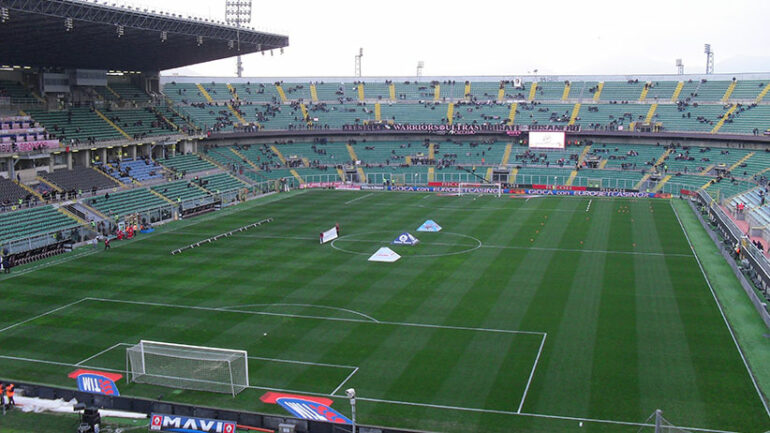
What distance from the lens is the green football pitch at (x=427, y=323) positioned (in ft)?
81.6

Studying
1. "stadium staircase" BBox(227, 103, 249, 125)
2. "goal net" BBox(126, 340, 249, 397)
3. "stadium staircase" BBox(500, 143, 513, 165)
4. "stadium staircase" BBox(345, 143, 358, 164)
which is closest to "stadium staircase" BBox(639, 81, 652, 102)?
"stadium staircase" BBox(500, 143, 513, 165)

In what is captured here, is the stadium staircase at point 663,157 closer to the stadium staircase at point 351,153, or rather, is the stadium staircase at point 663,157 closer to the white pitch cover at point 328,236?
the stadium staircase at point 351,153

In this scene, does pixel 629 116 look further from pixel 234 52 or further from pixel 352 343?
pixel 352 343

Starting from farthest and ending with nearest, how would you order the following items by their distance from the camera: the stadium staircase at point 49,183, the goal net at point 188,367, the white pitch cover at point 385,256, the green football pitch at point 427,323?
the stadium staircase at point 49,183 < the white pitch cover at point 385,256 < the goal net at point 188,367 < the green football pitch at point 427,323

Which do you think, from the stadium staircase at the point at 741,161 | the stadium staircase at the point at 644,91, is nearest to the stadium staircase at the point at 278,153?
the stadium staircase at the point at 644,91

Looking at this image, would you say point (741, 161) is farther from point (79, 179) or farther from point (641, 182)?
point (79, 179)

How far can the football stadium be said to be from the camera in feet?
83.5

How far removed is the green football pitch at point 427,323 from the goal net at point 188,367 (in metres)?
0.53

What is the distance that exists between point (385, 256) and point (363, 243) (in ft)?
20.7

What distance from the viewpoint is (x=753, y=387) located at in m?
25.7

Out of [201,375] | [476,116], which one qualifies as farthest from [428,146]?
[201,375]

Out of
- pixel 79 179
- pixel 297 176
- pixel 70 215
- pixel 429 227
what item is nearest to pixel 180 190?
pixel 79 179

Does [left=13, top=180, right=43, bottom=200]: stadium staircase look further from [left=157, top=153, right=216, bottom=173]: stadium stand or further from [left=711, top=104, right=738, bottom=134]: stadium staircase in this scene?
[left=711, top=104, right=738, bottom=134]: stadium staircase

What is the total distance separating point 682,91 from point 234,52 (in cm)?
6525
